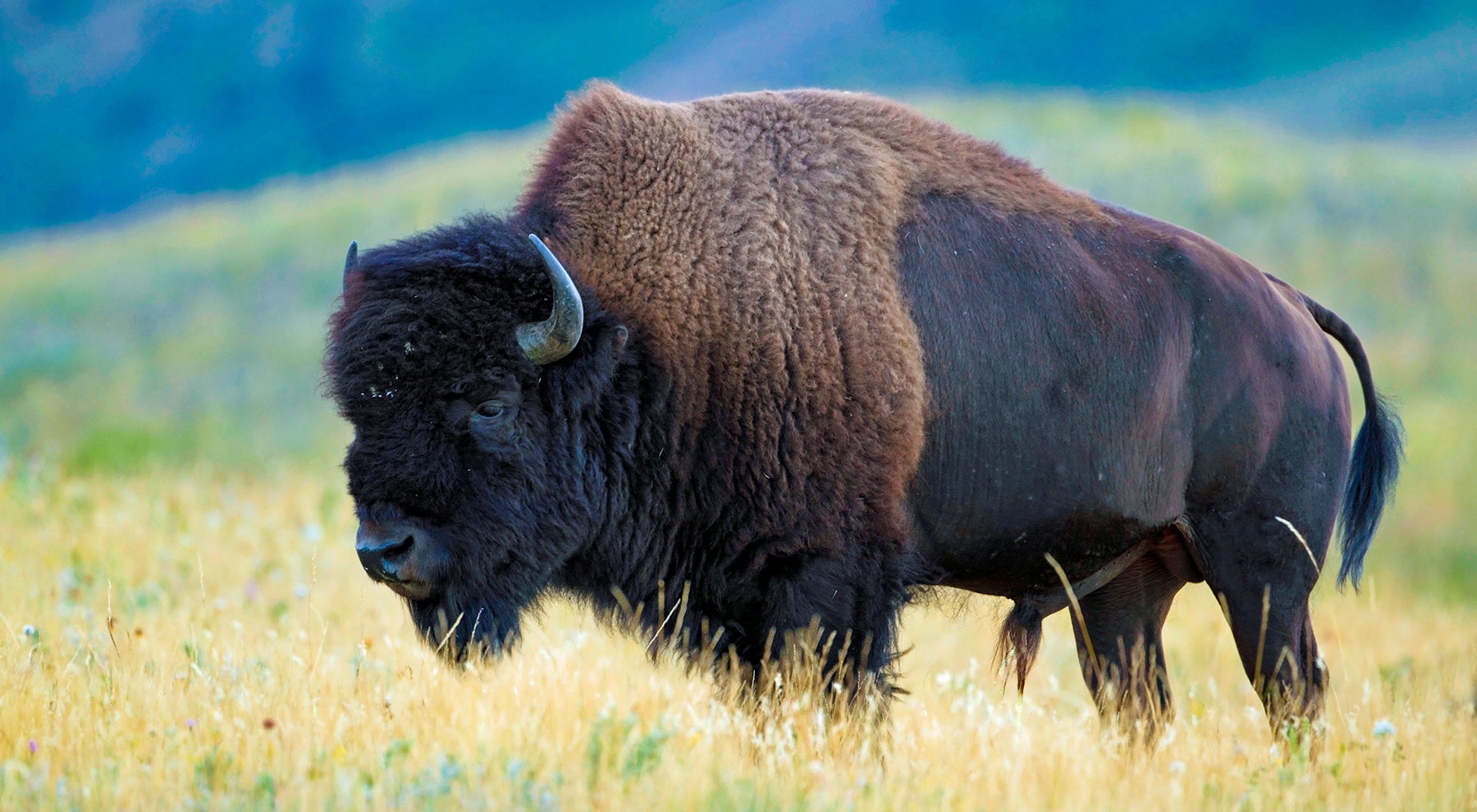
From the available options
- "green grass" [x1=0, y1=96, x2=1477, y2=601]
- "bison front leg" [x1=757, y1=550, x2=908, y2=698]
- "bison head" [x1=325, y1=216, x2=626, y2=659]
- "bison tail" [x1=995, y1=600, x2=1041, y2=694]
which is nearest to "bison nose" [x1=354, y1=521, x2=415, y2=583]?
Answer: "bison head" [x1=325, y1=216, x2=626, y2=659]

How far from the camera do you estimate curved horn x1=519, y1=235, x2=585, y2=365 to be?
432cm

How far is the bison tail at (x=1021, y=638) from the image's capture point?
17.6ft

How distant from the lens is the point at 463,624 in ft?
15.3

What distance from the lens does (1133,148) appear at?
88.7ft

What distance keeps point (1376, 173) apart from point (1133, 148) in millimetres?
4522

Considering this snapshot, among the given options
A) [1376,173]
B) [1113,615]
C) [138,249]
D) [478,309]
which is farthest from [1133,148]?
[478,309]

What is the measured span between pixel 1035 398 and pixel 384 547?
7.60 feet

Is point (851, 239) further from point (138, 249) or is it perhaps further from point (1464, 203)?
point (138, 249)

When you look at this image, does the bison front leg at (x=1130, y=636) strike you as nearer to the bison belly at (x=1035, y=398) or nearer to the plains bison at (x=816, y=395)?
the plains bison at (x=816, y=395)

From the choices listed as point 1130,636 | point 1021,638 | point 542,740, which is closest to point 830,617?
point 542,740

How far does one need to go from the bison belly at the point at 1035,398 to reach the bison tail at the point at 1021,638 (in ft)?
1.18

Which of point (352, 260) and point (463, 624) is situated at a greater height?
point (352, 260)

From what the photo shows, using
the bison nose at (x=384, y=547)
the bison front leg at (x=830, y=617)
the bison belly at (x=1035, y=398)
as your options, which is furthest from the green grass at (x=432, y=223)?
the bison front leg at (x=830, y=617)

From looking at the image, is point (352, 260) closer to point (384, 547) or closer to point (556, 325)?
point (556, 325)
